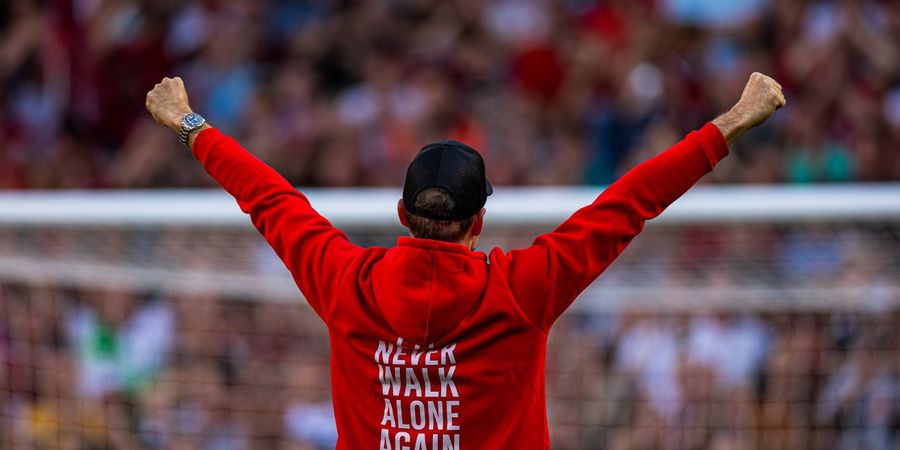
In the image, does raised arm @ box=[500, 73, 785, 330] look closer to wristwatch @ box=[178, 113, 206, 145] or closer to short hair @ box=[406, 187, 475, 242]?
short hair @ box=[406, 187, 475, 242]

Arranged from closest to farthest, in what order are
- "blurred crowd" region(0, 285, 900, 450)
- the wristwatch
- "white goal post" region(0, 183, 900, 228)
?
the wristwatch → "white goal post" region(0, 183, 900, 228) → "blurred crowd" region(0, 285, 900, 450)

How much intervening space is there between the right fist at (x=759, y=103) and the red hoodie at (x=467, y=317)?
0.07 m

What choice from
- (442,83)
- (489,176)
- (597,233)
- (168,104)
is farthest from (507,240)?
(597,233)

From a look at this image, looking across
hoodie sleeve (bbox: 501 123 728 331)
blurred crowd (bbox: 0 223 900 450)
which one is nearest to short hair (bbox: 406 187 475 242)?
hoodie sleeve (bbox: 501 123 728 331)

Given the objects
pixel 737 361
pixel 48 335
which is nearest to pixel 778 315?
pixel 737 361

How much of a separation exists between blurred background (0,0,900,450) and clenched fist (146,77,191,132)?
2.06 m

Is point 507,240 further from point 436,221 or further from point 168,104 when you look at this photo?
point 436,221

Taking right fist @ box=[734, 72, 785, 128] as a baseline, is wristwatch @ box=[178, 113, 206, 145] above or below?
above

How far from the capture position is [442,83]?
6.67 meters

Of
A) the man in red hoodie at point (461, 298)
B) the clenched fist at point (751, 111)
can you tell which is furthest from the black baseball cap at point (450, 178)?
the clenched fist at point (751, 111)

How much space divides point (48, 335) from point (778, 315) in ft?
10.3

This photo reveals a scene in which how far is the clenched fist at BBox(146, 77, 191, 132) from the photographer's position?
7.70 ft

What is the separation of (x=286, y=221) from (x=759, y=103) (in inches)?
34.2

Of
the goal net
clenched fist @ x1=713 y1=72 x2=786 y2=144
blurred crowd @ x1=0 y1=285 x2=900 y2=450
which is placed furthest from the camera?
blurred crowd @ x1=0 y1=285 x2=900 y2=450
